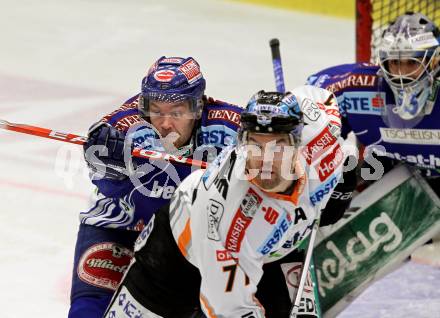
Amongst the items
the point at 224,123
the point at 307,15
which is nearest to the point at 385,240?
the point at 224,123

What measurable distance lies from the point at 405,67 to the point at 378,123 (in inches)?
9.5

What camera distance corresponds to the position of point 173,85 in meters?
3.53

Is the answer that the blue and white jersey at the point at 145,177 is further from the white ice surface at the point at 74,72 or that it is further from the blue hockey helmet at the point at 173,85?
the white ice surface at the point at 74,72

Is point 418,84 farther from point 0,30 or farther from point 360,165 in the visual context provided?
point 0,30

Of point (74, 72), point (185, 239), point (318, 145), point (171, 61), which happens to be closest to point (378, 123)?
point (171, 61)

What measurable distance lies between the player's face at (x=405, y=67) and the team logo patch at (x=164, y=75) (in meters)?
1.06

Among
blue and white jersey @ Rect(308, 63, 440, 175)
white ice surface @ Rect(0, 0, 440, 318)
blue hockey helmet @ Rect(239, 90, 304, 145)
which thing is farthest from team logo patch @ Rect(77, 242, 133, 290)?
blue and white jersey @ Rect(308, 63, 440, 175)

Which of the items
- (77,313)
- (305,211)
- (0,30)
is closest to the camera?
(305,211)

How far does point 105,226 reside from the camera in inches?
143

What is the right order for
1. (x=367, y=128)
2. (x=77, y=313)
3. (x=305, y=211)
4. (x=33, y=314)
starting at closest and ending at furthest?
(x=305, y=211)
(x=77, y=313)
(x=33, y=314)
(x=367, y=128)

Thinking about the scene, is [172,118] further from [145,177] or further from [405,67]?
[405,67]

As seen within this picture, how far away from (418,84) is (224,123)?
3.20 ft

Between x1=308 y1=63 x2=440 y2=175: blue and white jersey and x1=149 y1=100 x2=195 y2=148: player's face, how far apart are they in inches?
38.0

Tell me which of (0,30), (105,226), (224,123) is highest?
(0,30)
